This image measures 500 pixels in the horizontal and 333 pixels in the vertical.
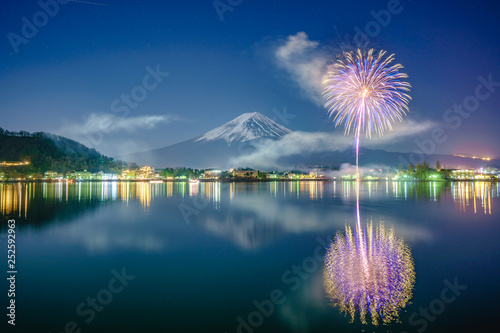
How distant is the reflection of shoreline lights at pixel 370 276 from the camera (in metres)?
6.46

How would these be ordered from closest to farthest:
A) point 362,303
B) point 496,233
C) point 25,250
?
point 362,303
point 25,250
point 496,233

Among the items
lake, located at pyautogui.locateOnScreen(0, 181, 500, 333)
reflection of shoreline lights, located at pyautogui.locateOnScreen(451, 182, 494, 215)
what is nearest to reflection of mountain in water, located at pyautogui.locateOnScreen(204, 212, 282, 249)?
lake, located at pyautogui.locateOnScreen(0, 181, 500, 333)

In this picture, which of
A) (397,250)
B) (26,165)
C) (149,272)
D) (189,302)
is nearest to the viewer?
(189,302)

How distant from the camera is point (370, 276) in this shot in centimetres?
812

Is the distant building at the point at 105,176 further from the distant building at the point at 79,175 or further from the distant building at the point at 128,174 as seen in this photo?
the distant building at the point at 79,175

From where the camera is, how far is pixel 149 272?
369 inches

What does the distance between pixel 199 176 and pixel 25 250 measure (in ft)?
576

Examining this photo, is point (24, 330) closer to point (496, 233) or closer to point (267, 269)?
point (267, 269)

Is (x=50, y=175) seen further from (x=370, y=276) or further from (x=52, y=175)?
(x=370, y=276)

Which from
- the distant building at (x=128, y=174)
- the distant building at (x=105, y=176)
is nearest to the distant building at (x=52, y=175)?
the distant building at (x=105, y=176)

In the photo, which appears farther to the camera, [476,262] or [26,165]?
[26,165]

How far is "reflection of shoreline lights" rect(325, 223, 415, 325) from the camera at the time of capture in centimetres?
646

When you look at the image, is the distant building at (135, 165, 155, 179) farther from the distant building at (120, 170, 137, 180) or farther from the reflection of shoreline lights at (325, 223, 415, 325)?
the reflection of shoreline lights at (325, 223, 415, 325)

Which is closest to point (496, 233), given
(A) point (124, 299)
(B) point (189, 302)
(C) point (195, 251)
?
(C) point (195, 251)
